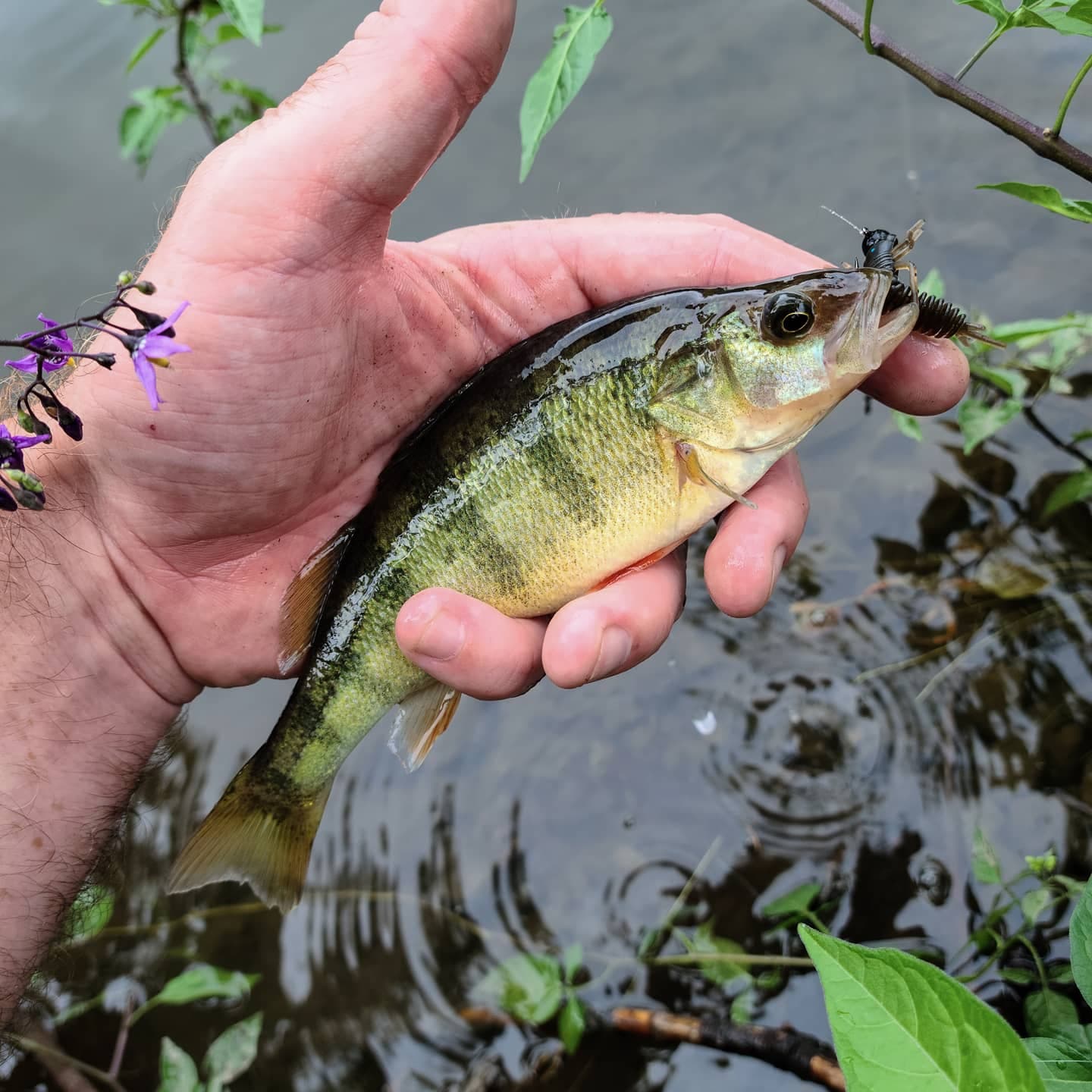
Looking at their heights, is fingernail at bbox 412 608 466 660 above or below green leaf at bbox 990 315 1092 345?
above

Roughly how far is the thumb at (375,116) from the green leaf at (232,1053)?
2802 mm

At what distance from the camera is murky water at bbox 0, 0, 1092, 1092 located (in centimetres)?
352

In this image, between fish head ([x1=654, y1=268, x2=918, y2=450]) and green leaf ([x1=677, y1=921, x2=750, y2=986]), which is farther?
green leaf ([x1=677, y1=921, x2=750, y2=986])

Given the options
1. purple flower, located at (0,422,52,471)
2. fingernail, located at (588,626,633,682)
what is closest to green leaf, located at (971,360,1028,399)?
fingernail, located at (588,626,633,682)

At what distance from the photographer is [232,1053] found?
336 cm

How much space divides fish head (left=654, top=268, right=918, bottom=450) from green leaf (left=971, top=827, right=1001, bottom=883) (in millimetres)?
1579

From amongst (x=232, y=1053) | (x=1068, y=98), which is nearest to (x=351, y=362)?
(x=1068, y=98)

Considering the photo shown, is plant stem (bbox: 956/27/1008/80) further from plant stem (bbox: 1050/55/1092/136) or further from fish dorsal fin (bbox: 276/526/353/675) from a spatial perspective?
fish dorsal fin (bbox: 276/526/353/675)

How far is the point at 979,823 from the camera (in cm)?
355

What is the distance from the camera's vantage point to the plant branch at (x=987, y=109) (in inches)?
82.9

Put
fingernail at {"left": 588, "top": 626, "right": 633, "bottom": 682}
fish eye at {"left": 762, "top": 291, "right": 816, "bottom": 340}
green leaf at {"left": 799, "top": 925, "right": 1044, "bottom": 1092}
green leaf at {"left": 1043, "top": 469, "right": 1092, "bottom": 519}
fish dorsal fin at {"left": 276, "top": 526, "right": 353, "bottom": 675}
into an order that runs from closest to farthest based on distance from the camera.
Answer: green leaf at {"left": 799, "top": 925, "right": 1044, "bottom": 1092} < fish eye at {"left": 762, "top": 291, "right": 816, "bottom": 340} < fingernail at {"left": 588, "top": 626, "right": 633, "bottom": 682} < fish dorsal fin at {"left": 276, "top": 526, "right": 353, "bottom": 675} < green leaf at {"left": 1043, "top": 469, "right": 1092, "bottom": 519}

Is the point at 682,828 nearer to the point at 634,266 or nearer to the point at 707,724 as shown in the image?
the point at 707,724

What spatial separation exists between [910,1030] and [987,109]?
198cm

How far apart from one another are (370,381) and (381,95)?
0.86 meters
